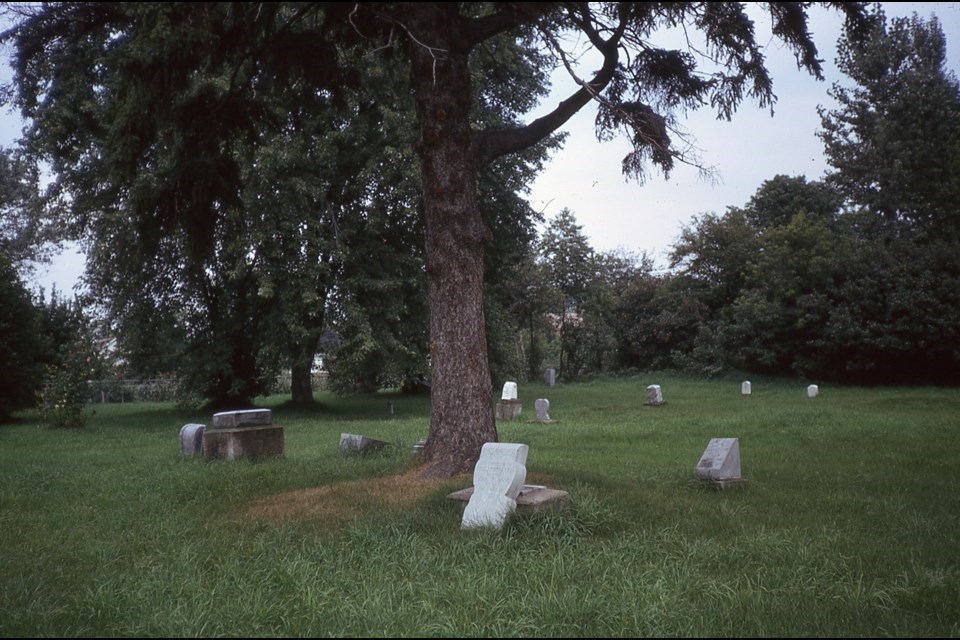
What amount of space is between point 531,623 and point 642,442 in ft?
31.7

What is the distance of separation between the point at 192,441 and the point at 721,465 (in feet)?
27.7

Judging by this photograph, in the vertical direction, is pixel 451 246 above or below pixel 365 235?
below

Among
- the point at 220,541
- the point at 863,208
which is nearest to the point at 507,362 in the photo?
the point at 220,541

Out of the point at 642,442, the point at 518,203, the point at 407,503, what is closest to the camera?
the point at 407,503

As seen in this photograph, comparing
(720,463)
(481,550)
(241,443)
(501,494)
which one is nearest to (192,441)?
(241,443)

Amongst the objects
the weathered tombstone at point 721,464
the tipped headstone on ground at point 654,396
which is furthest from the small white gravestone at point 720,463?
the tipped headstone on ground at point 654,396

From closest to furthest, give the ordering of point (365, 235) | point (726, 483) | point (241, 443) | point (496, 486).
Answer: point (496, 486) < point (726, 483) < point (241, 443) < point (365, 235)

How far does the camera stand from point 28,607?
14.9ft

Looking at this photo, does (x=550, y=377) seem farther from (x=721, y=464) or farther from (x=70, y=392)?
(x=721, y=464)

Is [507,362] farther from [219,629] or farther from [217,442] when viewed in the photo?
[219,629]

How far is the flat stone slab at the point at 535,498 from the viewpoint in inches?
251

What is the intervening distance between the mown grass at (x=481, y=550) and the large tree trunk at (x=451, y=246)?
0.71 metres

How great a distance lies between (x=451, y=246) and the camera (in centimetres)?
817

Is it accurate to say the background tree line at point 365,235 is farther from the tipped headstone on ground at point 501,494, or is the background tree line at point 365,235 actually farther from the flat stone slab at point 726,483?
the flat stone slab at point 726,483
